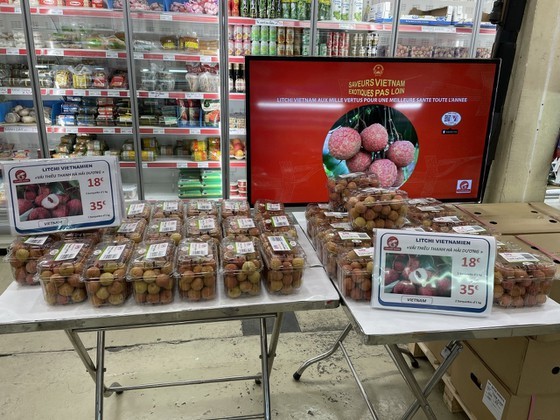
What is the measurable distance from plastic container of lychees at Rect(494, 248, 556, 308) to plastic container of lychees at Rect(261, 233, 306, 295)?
579mm

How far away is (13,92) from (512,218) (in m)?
3.70

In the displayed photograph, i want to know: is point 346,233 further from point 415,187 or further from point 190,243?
point 415,187

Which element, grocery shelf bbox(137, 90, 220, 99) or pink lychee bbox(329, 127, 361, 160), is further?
grocery shelf bbox(137, 90, 220, 99)

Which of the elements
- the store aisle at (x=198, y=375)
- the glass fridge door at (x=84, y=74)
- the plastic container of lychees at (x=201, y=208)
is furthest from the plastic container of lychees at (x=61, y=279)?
the glass fridge door at (x=84, y=74)

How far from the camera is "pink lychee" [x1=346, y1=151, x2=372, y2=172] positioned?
192cm

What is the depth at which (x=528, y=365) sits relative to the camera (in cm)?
154

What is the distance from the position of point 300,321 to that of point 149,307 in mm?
1601

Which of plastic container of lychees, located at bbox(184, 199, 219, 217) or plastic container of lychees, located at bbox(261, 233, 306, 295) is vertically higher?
plastic container of lychees, located at bbox(184, 199, 219, 217)

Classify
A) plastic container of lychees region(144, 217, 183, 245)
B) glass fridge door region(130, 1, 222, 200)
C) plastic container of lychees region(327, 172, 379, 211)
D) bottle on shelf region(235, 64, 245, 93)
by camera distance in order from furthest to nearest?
1. bottle on shelf region(235, 64, 245, 93)
2. glass fridge door region(130, 1, 222, 200)
3. plastic container of lychees region(327, 172, 379, 211)
4. plastic container of lychees region(144, 217, 183, 245)

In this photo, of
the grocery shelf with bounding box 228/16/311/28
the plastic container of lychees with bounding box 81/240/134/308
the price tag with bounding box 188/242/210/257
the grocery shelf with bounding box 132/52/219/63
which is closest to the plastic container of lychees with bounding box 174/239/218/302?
the price tag with bounding box 188/242/210/257

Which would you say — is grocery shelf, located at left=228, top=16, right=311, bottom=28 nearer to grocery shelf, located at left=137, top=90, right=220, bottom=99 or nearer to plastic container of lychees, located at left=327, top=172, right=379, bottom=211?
grocery shelf, located at left=137, top=90, right=220, bottom=99

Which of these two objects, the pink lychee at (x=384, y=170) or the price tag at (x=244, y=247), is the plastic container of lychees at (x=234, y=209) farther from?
the pink lychee at (x=384, y=170)

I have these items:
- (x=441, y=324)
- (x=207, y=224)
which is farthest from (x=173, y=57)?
(x=441, y=324)

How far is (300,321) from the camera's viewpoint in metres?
2.66
